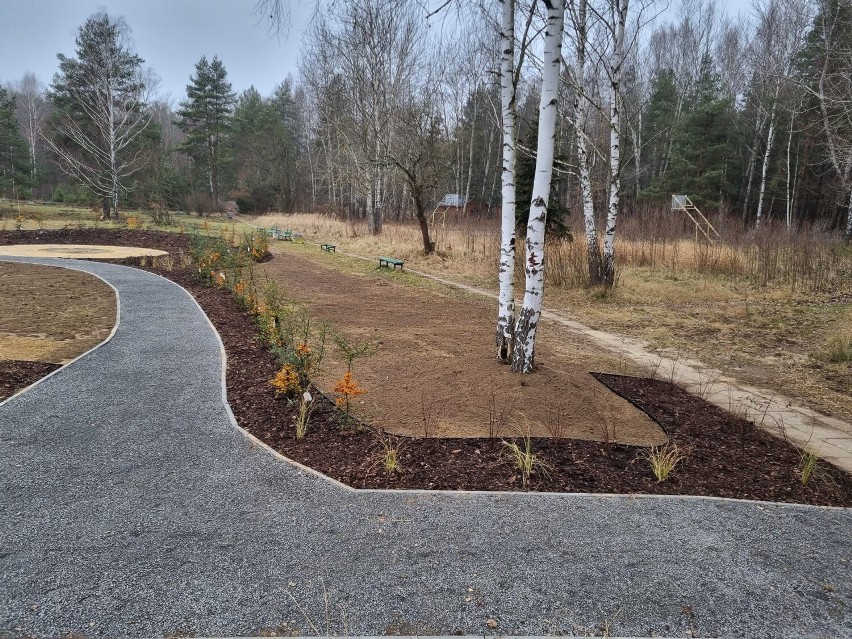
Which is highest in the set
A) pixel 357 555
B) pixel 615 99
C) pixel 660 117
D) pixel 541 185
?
pixel 660 117

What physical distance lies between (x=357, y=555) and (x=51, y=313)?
23.4 ft

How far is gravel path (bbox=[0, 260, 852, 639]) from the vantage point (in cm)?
204

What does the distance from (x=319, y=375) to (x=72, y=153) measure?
2494 centimetres

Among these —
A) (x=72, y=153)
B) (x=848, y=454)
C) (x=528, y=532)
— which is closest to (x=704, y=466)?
(x=848, y=454)

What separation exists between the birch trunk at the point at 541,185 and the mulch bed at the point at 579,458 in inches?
42.5

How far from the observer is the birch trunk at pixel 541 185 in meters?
4.05

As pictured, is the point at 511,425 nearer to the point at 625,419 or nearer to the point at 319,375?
the point at 625,419

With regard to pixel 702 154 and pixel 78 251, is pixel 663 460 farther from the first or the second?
pixel 702 154

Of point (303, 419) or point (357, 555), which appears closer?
point (357, 555)

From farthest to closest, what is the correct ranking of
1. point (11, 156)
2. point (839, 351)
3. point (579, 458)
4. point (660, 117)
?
point (11, 156) → point (660, 117) → point (839, 351) → point (579, 458)

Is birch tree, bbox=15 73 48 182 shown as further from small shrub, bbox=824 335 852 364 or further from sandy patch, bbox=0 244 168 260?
small shrub, bbox=824 335 852 364

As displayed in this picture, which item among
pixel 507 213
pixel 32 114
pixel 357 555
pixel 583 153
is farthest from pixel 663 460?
pixel 32 114

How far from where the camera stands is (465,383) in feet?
14.9

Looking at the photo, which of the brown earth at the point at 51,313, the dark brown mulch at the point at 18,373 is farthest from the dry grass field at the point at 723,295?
the brown earth at the point at 51,313
